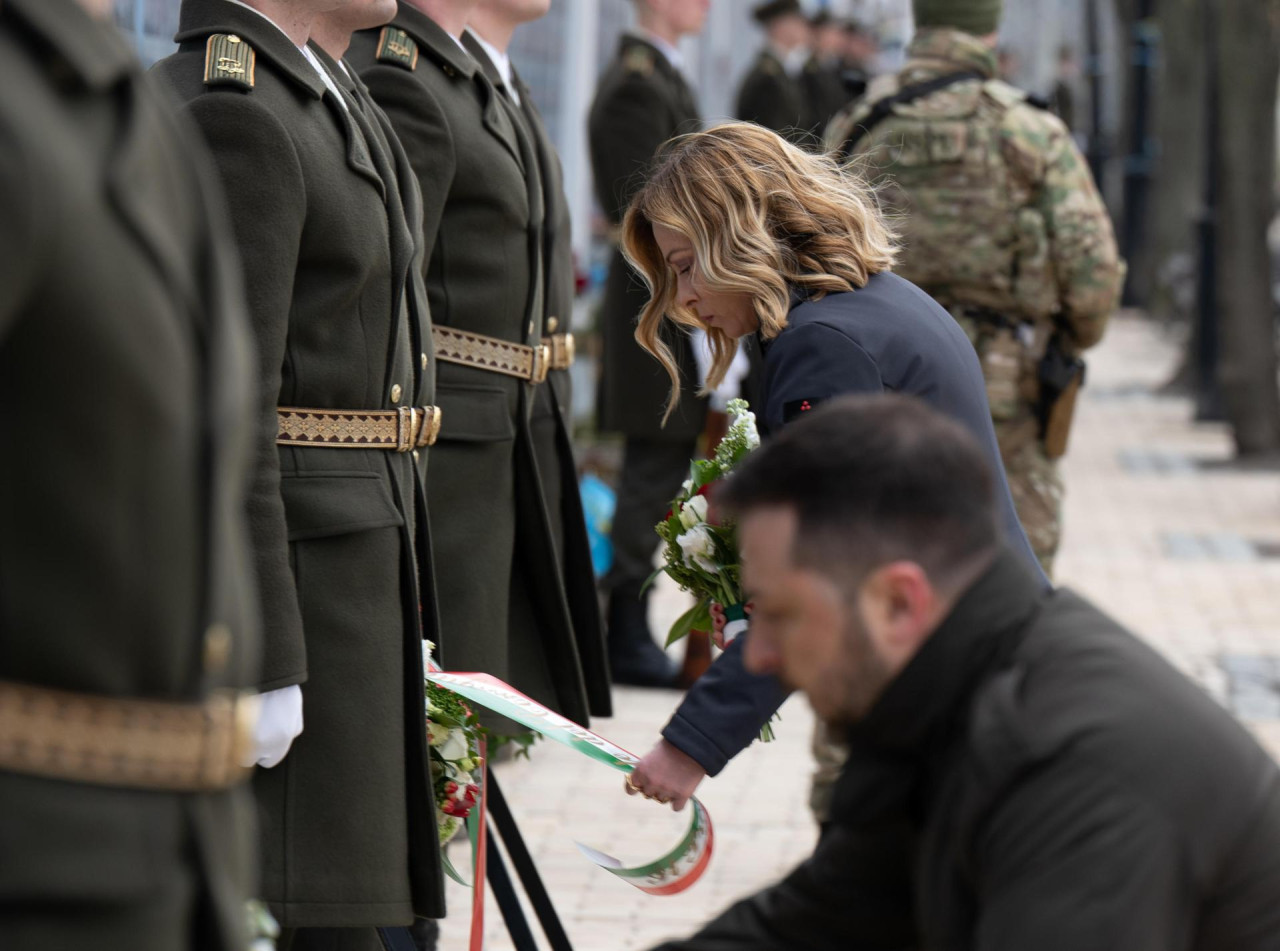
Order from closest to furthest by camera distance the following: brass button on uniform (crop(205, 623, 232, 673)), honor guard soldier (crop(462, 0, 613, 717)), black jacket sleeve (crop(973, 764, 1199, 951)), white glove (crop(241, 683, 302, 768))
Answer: brass button on uniform (crop(205, 623, 232, 673))
black jacket sleeve (crop(973, 764, 1199, 951))
white glove (crop(241, 683, 302, 768))
honor guard soldier (crop(462, 0, 613, 717))

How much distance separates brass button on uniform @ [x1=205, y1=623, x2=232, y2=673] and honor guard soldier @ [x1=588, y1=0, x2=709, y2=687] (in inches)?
210

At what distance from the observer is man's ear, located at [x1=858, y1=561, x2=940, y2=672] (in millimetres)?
1816

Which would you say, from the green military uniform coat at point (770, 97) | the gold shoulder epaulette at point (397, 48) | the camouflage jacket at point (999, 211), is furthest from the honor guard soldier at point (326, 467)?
the green military uniform coat at point (770, 97)

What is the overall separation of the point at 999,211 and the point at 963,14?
27.0 inches

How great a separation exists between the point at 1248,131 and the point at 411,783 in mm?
11179

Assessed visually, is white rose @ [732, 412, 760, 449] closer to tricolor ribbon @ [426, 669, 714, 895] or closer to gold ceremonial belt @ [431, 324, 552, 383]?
tricolor ribbon @ [426, 669, 714, 895]

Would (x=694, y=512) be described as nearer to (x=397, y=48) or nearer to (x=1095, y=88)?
(x=397, y=48)

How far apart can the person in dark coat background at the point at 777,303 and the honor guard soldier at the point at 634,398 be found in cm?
364

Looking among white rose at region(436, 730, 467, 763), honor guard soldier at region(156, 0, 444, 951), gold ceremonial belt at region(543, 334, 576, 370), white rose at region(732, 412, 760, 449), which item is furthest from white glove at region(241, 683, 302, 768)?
gold ceremonial belt at region(543, 334, 576, 370)

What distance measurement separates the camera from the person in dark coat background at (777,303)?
116 inches

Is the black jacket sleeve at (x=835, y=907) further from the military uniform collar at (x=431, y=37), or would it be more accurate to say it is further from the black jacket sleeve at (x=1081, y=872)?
the military uniform collar at (x=431, y=37)

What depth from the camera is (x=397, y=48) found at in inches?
157

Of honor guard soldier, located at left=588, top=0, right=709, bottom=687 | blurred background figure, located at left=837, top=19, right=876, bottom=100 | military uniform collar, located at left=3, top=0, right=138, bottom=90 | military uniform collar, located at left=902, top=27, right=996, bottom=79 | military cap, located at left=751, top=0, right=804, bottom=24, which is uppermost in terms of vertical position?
military cap, located at left=751, top=0, right=804, bottom=24

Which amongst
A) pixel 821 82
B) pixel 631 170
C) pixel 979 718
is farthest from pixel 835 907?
pixel 821 82
